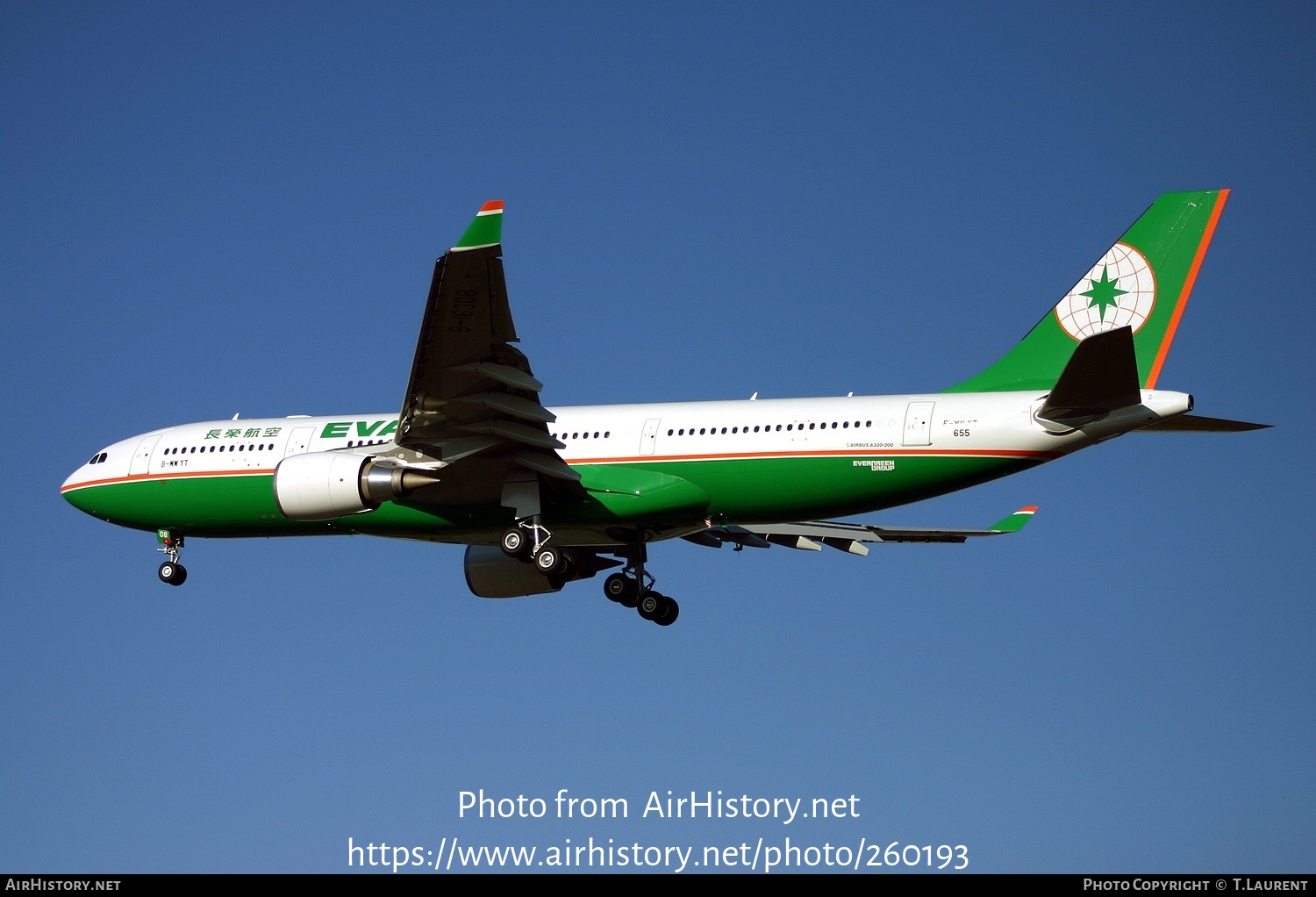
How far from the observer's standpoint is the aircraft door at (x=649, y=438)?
92.9 feet

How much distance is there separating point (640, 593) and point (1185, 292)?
12166 millimetres

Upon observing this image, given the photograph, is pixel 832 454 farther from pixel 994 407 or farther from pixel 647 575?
pixel 647 575

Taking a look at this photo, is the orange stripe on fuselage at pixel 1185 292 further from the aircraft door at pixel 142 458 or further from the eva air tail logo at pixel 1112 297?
the aircraft door at pixel 142 458

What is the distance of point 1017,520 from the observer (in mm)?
32438

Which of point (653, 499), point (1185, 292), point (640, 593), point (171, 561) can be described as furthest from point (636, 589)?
point (1185, 292)

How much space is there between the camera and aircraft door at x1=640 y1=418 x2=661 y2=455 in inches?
1115

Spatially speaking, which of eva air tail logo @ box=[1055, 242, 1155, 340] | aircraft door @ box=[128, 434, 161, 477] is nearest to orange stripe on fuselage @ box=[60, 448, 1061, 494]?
aircraft door @ box=[128, 434, 161, 477]

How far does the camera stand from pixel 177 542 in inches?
1259

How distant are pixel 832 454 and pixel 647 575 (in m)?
6.32

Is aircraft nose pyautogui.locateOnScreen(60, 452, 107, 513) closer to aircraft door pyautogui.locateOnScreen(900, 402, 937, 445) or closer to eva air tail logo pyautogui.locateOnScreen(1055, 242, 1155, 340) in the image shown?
aircraft door pyautogui.locateOnScreen(900, 402, 937, 445)

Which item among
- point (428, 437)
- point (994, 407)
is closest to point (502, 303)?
point (428, 437)

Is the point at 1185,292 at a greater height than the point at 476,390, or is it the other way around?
the point at 1185,292

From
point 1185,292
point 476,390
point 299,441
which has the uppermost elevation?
point 1185,292

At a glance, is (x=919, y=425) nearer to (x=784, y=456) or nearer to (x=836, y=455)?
(x=836, y=455)
